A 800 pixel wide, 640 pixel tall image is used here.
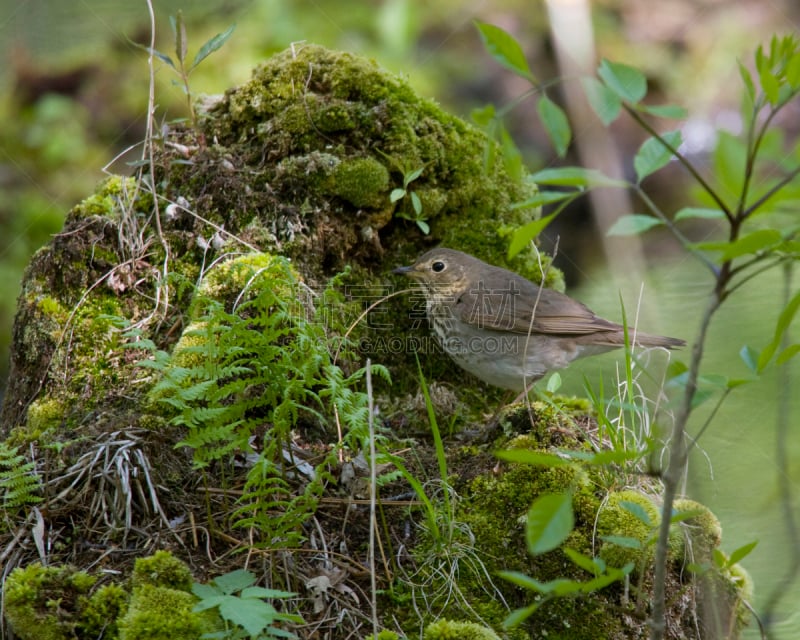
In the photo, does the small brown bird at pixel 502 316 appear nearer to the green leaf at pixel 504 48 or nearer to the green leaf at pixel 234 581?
the green leaf at pixel 234 581

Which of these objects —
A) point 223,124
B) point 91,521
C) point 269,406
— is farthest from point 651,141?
point 223,124

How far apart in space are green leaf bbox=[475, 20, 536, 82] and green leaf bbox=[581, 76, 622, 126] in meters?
0.16

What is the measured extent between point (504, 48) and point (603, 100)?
1.00 ft

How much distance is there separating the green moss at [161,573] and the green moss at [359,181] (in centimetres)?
257

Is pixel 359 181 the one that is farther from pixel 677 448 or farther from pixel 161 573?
pixel 677 448

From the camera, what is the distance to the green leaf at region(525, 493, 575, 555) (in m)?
1.98

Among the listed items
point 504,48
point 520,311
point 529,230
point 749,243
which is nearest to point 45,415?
point 520,311

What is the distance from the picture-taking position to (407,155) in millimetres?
4992

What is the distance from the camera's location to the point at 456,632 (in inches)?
118

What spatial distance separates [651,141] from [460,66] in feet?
32.1

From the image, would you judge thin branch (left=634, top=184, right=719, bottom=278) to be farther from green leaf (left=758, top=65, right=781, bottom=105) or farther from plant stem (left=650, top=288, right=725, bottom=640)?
green leaf (left=758, top=65, right=781, bottom=105)

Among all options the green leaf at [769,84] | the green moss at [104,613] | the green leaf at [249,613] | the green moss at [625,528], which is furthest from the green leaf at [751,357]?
the green moss at [104,613]

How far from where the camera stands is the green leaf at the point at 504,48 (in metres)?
2.04

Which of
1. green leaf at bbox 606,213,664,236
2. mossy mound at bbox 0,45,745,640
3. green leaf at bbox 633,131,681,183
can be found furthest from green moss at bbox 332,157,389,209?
green leaf at bbox 606,213,664,236
